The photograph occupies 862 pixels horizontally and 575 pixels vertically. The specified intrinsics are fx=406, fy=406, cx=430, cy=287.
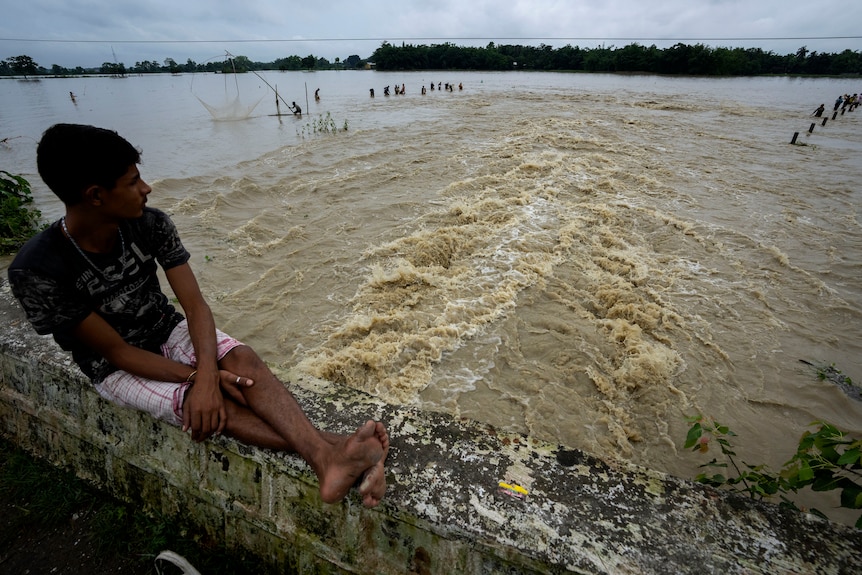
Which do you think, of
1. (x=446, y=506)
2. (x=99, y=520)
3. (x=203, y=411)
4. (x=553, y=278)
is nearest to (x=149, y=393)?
(x=203, y=411)

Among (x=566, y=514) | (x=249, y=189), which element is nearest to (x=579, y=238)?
(x=566, y=514)

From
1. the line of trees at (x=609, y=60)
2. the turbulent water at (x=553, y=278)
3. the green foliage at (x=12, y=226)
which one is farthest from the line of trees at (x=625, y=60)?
the green foliage at (x=12, y=226)

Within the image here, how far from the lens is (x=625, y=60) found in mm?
69375

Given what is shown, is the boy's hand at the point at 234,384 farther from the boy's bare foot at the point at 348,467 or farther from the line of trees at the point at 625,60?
the line of trees at the point at 625,60

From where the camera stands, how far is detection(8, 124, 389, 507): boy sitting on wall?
170 cm

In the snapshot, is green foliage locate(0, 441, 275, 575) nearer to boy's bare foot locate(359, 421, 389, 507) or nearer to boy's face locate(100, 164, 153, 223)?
boy's bare foot locate(359, 421, 389, 507)

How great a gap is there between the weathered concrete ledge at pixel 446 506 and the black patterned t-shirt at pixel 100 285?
1.37ft

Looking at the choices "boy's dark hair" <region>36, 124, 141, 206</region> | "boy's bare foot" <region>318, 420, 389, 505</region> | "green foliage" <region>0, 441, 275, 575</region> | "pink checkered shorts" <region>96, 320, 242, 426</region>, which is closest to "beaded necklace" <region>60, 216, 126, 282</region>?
"boy's dark hair" <region>36, 124, 141, 206</region>

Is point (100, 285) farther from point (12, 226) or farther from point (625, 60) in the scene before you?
point (625, 60)

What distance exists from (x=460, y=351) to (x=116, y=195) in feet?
12.2

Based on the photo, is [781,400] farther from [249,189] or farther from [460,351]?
[249,189]

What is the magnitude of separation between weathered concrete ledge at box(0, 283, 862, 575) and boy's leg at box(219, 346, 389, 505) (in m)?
0.10

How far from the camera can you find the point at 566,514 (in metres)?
1.58

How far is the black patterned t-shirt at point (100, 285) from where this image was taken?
180 centimetres
